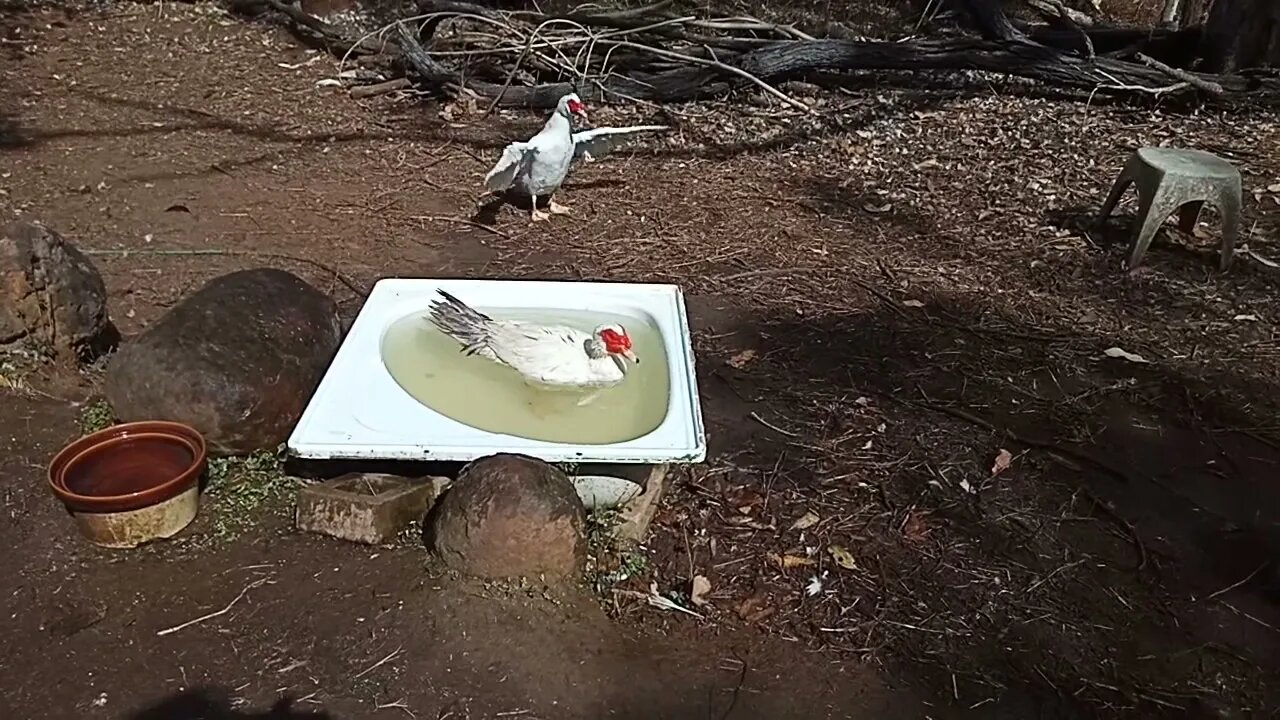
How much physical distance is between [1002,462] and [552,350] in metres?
1.53

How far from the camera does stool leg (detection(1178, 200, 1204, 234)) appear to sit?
476cm

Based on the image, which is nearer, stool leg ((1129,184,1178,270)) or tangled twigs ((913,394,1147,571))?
tangled twigs ((913,394,1147,571))

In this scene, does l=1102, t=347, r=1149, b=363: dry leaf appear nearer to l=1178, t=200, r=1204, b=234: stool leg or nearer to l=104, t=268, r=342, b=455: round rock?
l=1178, t=200, r=1204, b=234: stool leg

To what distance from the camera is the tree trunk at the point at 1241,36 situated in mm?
6430

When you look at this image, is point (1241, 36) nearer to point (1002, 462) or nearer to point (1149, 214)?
point (1149, 214)

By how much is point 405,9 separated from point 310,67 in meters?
1.19

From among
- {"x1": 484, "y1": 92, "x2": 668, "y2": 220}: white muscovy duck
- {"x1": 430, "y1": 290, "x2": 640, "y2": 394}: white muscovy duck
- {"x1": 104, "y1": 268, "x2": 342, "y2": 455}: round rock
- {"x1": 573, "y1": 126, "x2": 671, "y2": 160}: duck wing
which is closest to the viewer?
{"x1": 104, "y1": 268, "x2": 342, "y2": 455}: round rock

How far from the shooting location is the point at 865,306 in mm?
4242

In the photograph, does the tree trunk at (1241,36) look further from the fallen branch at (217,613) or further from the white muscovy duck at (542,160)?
the fallen branch at (217,613)

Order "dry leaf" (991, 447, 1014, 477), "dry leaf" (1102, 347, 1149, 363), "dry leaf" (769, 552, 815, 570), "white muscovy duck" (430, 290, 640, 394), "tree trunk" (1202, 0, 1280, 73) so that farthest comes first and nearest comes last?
"tree trunk" (1202, 0, 1280, 73) → "dry leaf" (1102, 347, 1149, 363) → "dry leaf" (991, 447, 1014, 477) → "white muscovy duck" (430, 290, 640, 394) → "dry leaf" (769, 552, 815, 570)

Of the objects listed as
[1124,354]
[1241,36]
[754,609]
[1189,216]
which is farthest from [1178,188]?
[1241,36]

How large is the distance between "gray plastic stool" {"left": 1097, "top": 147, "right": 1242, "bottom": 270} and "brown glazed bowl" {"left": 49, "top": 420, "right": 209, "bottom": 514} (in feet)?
13.1

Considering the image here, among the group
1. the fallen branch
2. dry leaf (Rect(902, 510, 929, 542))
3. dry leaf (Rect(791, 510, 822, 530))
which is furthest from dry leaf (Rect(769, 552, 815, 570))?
the fallen branch

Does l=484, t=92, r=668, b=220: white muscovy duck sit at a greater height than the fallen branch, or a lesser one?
greater
